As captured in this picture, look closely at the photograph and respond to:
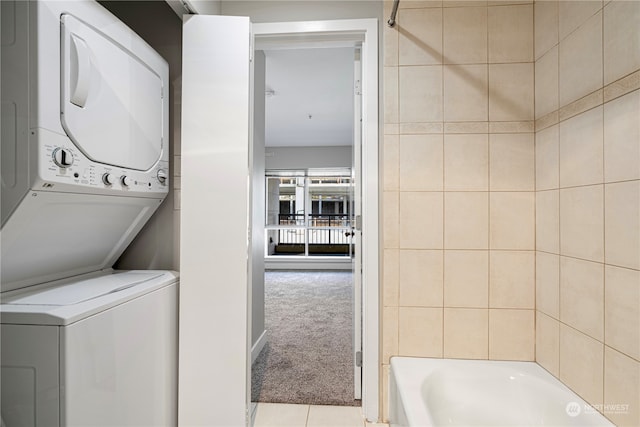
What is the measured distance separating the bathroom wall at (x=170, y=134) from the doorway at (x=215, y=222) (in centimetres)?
20

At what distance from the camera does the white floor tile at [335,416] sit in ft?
5.93

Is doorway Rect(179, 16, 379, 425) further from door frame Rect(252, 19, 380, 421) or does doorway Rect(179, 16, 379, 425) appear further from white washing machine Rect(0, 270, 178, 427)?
door frame Rect(252, 19, 380, 421)

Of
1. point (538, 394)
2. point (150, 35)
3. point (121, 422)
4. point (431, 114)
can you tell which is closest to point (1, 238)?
point (121, 422)

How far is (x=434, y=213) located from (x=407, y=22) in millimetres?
1040

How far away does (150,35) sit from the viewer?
70.9 inches

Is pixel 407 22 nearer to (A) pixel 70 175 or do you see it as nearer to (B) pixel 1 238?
(A) pixel 70 175

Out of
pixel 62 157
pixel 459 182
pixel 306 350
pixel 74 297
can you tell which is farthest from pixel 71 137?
Answer: pixel 306 350

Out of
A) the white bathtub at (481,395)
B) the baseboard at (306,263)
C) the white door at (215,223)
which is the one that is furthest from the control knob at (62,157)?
the baseboard at (306,263)

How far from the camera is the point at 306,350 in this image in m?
2.73

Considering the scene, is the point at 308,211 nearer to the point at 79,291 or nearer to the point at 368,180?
the point at 368,180

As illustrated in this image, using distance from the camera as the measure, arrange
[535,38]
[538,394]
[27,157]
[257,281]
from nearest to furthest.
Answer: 1. [27,157]
2. [538,394]
3. [535,38]
4. [257,281]
